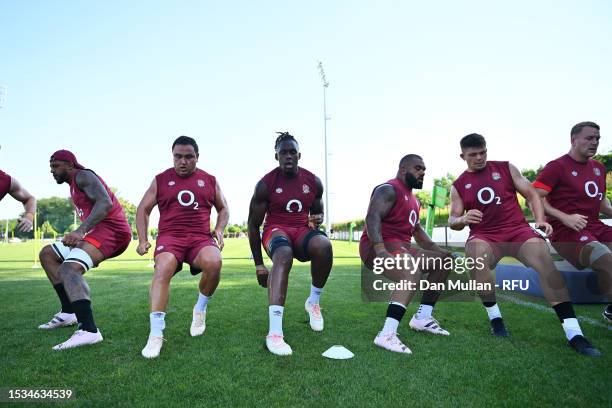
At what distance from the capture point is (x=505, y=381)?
9.39 feet

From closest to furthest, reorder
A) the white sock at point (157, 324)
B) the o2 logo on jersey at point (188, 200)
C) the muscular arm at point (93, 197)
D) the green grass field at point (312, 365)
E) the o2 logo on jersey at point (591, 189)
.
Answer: the green grass field at point (312, 365), the white sock at point (157, 324), the muscular arm at point (93, 197), the o2 logo on jersey at point (188, 200), the o2 logo on jersey at point (591, 189)

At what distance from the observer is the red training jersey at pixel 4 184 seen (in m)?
4.90

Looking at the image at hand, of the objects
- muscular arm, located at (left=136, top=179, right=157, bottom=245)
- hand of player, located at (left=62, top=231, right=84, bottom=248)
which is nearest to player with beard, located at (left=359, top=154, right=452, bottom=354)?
muscular arm, located at (left=136, top=179, right=157, bottom=245)

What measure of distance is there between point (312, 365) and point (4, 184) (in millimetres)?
4367

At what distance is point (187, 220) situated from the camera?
436 centimetres

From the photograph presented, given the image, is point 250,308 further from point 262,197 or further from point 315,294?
point 262,197

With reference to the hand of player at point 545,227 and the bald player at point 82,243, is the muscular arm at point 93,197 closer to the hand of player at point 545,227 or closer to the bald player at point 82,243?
the bald player at point 82,243

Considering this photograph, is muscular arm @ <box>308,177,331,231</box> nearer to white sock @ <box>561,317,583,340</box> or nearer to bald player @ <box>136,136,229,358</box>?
bald player @ <box>136,136,229,358</box>

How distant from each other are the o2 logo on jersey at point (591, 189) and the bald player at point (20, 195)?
6437 millimetres

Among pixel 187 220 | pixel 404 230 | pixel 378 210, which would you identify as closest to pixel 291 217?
pixel 378 210

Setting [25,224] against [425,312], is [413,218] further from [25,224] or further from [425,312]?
[25,224]

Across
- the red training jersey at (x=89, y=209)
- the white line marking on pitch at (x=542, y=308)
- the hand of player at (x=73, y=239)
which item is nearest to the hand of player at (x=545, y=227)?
the white line marking on pitch at (x=542, y=308)

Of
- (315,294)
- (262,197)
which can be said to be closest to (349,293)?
(315,294)

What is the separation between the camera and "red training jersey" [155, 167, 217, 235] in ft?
14.3
